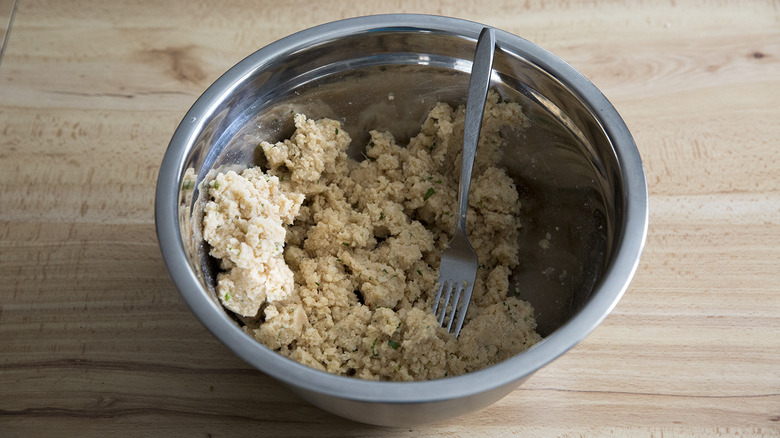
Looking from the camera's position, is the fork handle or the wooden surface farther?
the wooden surface

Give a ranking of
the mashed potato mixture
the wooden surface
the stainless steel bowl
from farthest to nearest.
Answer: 1. the wooden surface
2. the mashed potato mixture
3. the stainless steel bowl

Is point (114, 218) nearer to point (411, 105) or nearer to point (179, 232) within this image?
point (179, 232)

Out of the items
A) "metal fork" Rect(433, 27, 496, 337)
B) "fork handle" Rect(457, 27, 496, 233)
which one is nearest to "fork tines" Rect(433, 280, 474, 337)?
"metal fork" Rect(433, 27, 496, 337)

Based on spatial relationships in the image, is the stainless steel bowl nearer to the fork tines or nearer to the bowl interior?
the bowl interior

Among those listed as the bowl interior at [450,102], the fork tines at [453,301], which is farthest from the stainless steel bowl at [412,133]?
the fork tines at [453,301]

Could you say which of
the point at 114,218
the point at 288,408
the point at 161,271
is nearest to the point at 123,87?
the point at 114,218

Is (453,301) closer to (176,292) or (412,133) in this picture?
(412,133)

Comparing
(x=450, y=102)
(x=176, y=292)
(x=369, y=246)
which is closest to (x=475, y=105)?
(x=450, y=102)

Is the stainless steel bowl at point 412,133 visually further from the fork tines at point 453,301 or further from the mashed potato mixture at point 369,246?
the fork tines at point 453,301

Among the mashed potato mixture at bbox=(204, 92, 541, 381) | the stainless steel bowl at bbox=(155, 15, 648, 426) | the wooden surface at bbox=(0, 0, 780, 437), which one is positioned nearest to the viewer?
the stainless steel bowl at bbox=(155, 15, 648, 426)
